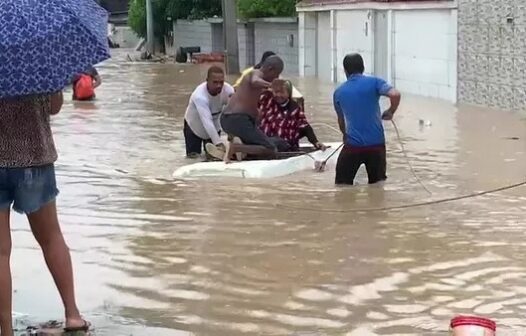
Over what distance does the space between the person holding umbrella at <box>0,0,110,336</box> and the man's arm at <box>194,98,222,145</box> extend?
782 centimetres

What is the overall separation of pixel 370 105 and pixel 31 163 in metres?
6.02

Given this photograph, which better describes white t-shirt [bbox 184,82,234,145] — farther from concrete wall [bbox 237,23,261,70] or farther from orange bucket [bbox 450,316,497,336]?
concrete wall [bbox 237,23,261,70]

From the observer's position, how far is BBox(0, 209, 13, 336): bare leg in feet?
16.6

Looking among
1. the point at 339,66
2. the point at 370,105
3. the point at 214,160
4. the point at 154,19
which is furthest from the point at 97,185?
the point at 154,19

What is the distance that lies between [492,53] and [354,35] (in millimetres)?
9044

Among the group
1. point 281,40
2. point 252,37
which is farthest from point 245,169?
point 252,37

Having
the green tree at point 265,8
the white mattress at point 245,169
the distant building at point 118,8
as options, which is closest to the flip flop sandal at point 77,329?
the white mattress at point 245,169

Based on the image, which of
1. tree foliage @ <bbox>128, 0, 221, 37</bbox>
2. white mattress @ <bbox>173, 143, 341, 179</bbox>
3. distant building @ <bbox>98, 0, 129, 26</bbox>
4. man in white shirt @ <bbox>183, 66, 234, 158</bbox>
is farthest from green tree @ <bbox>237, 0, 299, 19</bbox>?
distant building @ <bbox>98, 0, 129, 26</bbox>

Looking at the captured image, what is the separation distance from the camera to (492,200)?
9.70 meters

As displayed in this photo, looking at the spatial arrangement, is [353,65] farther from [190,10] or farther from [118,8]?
[118,8]

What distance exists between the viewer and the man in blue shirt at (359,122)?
10594 millimetres

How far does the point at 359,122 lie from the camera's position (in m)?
10.6

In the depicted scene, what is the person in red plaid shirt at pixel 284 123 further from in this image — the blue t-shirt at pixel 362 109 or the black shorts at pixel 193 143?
the blue t-shirt at pixel 362 109

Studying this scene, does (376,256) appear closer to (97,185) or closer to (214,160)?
(97,185)
